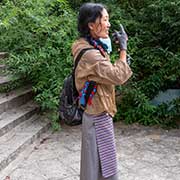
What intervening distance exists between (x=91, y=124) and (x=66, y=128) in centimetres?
259

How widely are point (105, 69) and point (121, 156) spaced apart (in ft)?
6.36

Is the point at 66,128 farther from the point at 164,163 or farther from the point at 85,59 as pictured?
the point at 85,59

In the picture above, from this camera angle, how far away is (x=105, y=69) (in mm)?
2131

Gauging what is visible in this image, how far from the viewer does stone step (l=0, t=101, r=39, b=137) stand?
4100mm

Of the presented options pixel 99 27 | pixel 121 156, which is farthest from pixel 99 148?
pixel 121 156

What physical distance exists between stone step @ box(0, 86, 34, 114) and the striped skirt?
2.34 meters

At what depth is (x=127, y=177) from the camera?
3328 mm

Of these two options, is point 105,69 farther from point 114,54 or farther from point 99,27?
point 114,54

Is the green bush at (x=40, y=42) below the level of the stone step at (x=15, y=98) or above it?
above

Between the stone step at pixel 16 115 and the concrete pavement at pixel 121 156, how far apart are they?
358 mm

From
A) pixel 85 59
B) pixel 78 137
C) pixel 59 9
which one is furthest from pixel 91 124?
pixel 59 9

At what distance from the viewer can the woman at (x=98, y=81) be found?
2152 millimetres

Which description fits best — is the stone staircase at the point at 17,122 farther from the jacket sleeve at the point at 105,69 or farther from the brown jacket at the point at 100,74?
the jacket sleeve at the point at 105,69

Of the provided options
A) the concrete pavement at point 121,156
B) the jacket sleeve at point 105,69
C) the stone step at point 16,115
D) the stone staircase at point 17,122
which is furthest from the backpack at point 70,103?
the stone step at point 16,115
